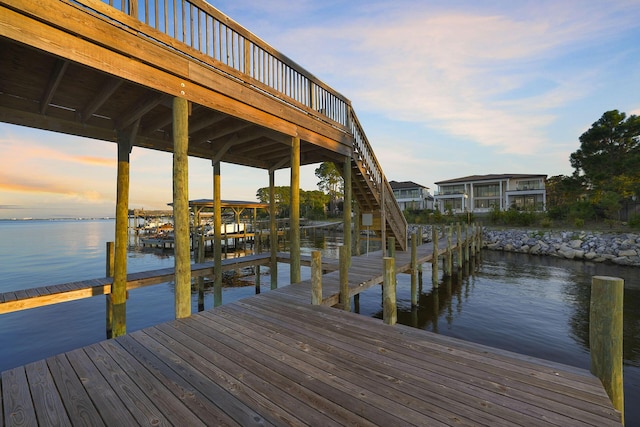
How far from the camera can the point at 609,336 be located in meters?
2.94

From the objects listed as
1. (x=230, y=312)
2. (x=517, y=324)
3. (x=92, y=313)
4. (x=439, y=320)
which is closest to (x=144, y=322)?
(x=92, y=313)

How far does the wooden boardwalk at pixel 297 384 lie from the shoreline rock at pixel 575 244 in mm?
22554

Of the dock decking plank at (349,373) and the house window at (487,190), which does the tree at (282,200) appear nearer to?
the house window at (487,190)

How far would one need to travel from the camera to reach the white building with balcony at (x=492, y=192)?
43.8 m

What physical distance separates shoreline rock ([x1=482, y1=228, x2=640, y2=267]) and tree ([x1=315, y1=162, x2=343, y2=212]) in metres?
36.0

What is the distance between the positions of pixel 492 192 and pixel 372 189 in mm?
44910

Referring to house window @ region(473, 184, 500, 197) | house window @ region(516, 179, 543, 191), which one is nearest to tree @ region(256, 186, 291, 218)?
house window @ region(473, 184, 500, 197)

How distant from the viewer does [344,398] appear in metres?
2.68

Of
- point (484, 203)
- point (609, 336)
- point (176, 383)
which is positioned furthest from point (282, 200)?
point (609, 336)

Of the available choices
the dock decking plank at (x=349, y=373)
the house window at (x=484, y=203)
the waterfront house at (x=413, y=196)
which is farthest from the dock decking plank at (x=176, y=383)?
the waterfront house at (x=413, y=196)

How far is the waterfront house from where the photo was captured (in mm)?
55969

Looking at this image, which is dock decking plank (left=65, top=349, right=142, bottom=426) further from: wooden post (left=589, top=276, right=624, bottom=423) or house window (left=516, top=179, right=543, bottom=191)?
house window (left=516, top=179, right=543, bottom=191)

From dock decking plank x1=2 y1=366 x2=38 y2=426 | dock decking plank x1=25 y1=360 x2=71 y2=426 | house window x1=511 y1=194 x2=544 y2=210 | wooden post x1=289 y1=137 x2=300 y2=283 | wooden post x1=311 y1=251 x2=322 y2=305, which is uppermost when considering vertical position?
house window x1=511 y1=194 x2=544 y2=210

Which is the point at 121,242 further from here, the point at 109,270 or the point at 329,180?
the point at 329,180
